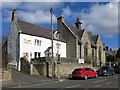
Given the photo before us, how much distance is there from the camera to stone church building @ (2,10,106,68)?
147ft

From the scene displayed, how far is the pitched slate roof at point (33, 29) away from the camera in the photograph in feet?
153

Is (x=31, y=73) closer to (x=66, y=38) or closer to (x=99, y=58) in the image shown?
(x=66, y=38)

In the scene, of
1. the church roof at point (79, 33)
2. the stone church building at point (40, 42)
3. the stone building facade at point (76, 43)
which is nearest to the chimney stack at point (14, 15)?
the stone church building at point (40, 42)

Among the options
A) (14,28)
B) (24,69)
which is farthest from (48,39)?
(24,69)

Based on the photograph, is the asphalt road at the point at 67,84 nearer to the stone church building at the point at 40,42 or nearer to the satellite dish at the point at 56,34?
the stone church building at the point at 40,42

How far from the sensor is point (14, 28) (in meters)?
45.8

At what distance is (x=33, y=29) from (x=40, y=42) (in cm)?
283

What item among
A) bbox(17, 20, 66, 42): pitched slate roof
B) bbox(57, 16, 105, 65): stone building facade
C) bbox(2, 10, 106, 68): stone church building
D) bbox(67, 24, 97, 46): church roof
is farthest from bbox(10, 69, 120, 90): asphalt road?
bbox(67, 24, 97, 46): church roof

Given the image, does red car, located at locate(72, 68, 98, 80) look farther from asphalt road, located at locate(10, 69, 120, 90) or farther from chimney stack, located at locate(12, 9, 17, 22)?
chimney stack, located at locate(12, 9, 17, 22)

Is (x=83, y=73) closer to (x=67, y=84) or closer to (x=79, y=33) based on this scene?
(x=67, y=84)

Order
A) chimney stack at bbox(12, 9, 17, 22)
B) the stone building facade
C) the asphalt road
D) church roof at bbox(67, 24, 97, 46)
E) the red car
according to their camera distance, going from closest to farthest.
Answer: the asphalt road, the red car, chimney stack at bbox(12, 9, 17, 22), the stone building facade, church roof at bbox(67, 24, 97, 46)

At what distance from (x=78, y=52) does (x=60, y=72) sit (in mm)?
19041

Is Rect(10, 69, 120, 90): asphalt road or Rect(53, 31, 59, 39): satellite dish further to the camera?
Rect(53, 31, 59, 39): satellite dish

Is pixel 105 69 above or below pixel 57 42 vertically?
below
